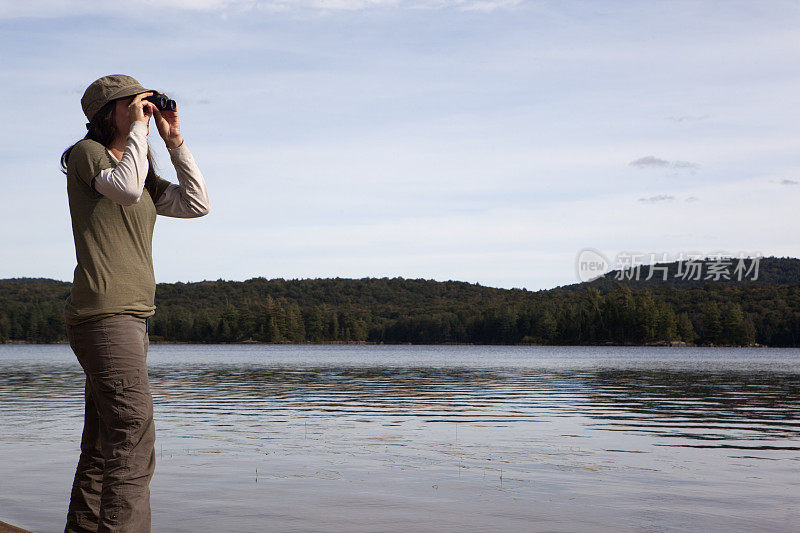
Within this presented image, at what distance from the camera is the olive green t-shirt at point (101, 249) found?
4.48 m

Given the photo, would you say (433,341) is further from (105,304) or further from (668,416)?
(105,304)

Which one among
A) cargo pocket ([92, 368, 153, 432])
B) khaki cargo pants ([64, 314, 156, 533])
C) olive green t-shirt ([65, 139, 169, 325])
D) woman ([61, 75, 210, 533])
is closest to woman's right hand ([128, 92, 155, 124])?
woman ([61, 75, 210, 533])

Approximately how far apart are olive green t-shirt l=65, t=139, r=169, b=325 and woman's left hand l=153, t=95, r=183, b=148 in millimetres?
413

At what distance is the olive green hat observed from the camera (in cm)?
485

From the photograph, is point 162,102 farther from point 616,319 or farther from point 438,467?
point 616,319

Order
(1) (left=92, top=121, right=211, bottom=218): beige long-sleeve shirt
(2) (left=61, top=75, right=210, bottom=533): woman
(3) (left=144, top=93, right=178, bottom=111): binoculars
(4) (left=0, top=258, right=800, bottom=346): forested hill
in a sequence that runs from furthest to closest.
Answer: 1. (4) (left=0, top=258, right=800, bottom=346): forested hill
2. (3) (left=144, top=93, right=178, bottom=111): binoculars
3. (2) (left=61, top=75, right=210, bottom=533): woman
4. (1) (left=92, top=121, right=211, bottom=218): beige long-sleeve shirt

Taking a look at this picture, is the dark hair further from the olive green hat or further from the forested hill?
the forested hill

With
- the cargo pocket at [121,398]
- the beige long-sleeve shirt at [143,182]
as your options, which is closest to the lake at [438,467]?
the cargo pocket at [121,398]

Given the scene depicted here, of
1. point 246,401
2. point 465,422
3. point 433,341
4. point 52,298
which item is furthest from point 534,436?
point 52,298

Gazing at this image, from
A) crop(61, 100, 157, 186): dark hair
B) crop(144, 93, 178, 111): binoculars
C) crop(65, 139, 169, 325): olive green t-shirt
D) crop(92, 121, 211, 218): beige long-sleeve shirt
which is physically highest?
crop(144, 93, 178, 111): binoculars

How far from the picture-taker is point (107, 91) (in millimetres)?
4879

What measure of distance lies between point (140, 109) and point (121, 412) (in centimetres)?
180

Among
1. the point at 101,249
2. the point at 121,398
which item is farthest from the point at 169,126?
the point at 121,398

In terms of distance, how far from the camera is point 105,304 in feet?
14.7
